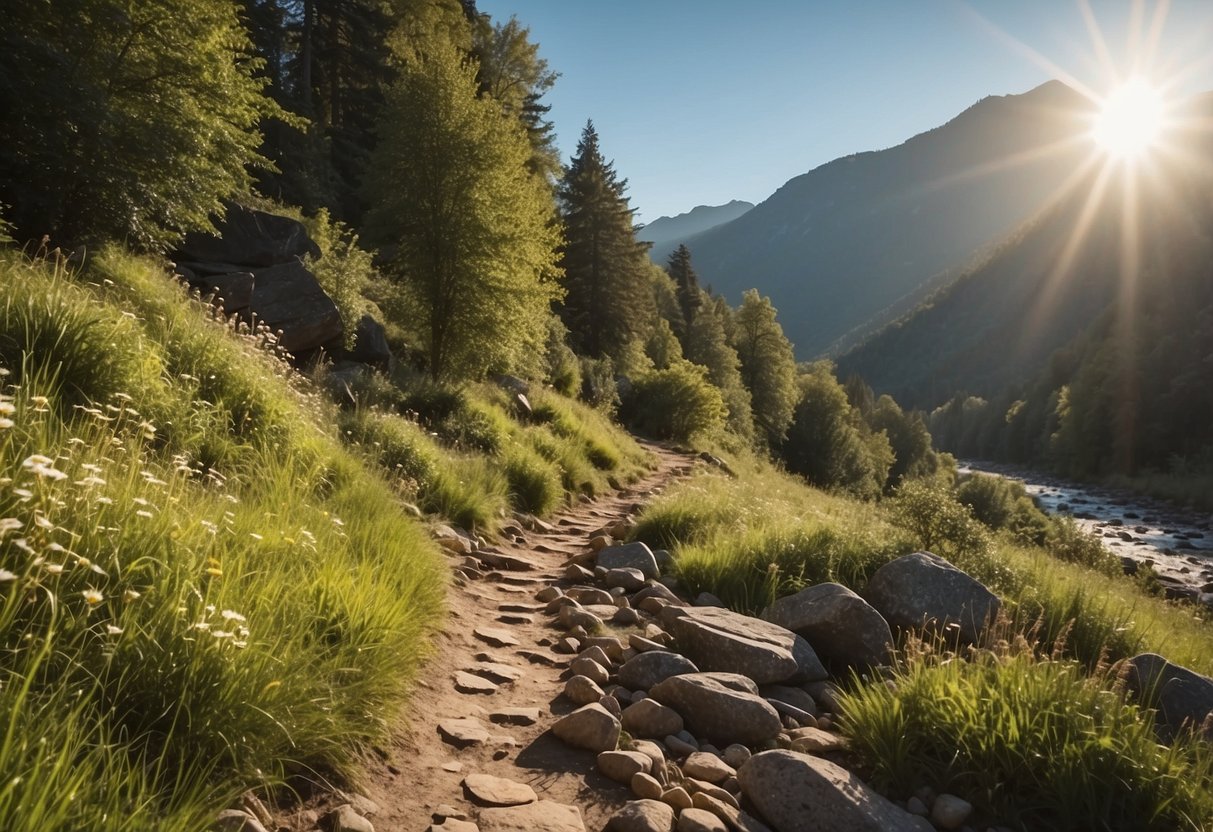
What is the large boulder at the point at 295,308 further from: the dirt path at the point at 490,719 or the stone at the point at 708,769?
the stone at the point at 708,769

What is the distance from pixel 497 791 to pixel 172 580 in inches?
69.5

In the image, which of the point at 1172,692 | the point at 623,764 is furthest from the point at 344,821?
the point at 1172,692

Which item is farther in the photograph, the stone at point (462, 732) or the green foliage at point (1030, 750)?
the stone at point (462, 732)

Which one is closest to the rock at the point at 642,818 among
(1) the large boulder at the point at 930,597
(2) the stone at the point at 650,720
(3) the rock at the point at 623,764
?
(3) the rock at the point at 623,764

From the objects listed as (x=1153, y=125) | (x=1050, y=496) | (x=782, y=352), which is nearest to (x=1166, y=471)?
(x=1050, y=496)

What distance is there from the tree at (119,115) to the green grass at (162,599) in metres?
4.20

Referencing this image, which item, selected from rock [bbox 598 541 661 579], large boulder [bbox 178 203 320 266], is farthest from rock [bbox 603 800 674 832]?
large boulder [bbox 178 203 320 266]

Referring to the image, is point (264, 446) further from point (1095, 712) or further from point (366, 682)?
point (1095, 712)

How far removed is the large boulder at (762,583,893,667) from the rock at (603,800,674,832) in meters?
2.81

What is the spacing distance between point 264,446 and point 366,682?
2.98 meters

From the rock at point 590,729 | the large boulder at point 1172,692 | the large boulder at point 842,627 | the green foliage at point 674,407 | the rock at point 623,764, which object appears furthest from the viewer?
the green foliage at point 674,407

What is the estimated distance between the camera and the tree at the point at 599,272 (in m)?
32.7

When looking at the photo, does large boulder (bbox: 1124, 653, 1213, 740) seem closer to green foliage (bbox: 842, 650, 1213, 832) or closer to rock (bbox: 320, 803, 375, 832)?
green foliage (bbox: 842, 650, 1213, 832)

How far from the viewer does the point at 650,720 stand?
4.18 m
